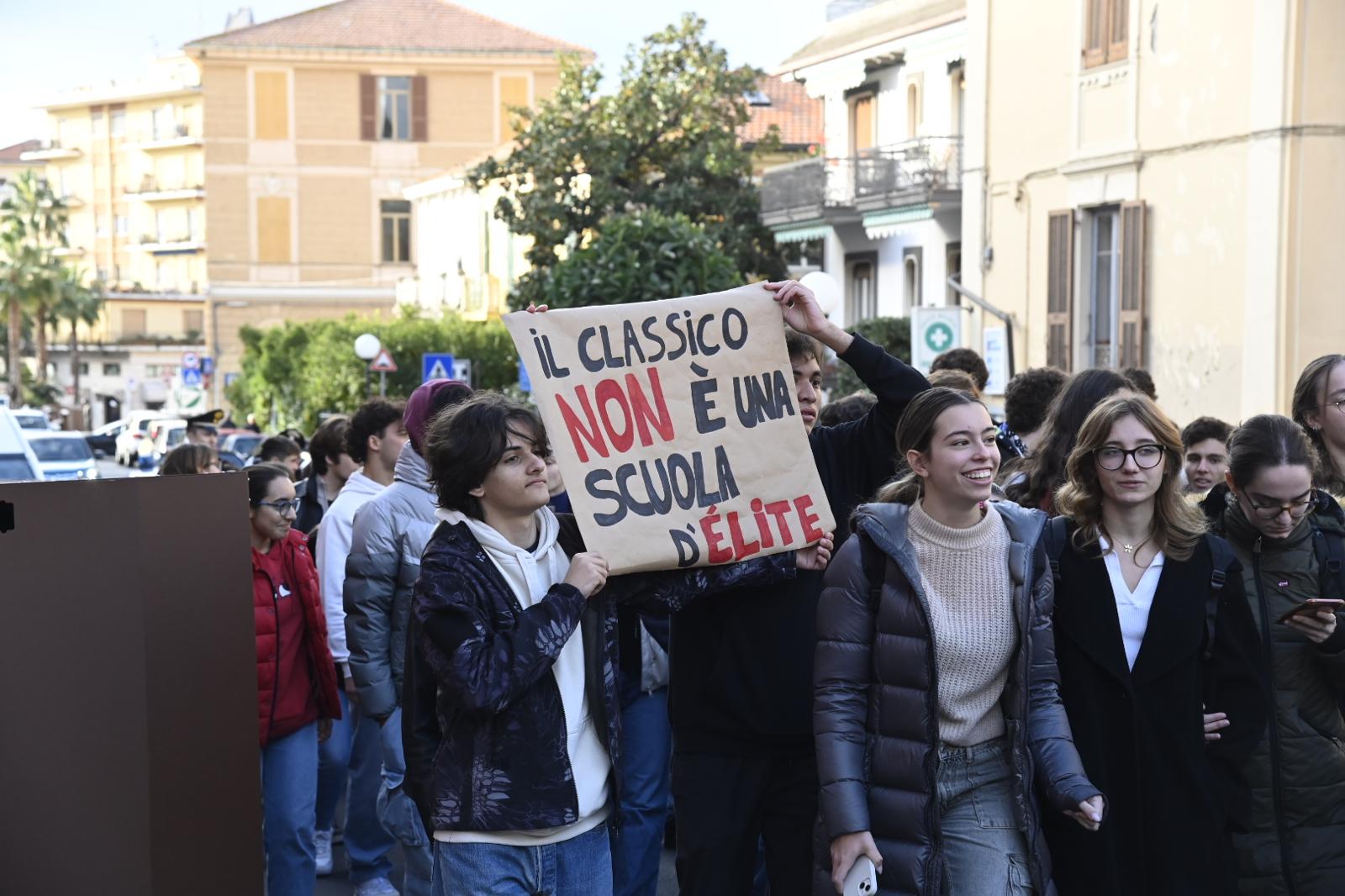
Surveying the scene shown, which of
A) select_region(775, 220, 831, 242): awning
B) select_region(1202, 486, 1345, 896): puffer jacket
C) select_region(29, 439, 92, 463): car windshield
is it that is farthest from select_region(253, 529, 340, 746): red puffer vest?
select_region(29, 439, 92, 463): car windshield

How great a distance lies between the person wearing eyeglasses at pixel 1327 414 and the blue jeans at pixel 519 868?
9.80 ft

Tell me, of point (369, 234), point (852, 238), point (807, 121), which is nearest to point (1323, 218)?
point (852, 238)

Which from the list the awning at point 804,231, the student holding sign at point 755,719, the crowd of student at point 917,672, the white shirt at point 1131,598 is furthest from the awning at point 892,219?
the white shirt at point 1131,598

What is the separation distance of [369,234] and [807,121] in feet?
71.8

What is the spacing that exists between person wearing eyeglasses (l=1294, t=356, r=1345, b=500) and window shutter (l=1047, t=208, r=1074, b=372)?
A: 57.1 feet

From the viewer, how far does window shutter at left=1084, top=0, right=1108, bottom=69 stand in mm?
22391

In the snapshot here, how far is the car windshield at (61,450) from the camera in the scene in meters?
32.1

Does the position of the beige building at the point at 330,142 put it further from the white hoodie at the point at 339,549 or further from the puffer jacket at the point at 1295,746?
the puffer jacket at the point at 1295,746

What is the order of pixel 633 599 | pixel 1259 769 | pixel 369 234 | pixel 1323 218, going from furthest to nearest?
pixel 369 234 < pixel 1323 218 < pixel 1259 769 < pixel 633 599

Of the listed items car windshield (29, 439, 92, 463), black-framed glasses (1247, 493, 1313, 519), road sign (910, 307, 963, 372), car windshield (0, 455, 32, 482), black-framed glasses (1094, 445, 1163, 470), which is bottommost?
car windshield (29, 439, 92, 463)

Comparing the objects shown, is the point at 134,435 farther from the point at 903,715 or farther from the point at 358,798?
the point at 903,715

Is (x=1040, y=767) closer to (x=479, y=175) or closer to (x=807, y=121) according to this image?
(x=479, y=175)

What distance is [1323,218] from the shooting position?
1912 cm

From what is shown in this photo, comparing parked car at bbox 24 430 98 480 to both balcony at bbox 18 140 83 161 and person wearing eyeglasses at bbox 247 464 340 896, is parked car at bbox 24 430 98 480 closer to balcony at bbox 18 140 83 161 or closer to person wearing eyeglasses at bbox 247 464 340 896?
person wearing eyeglasses at bbox 247 464 340 896
